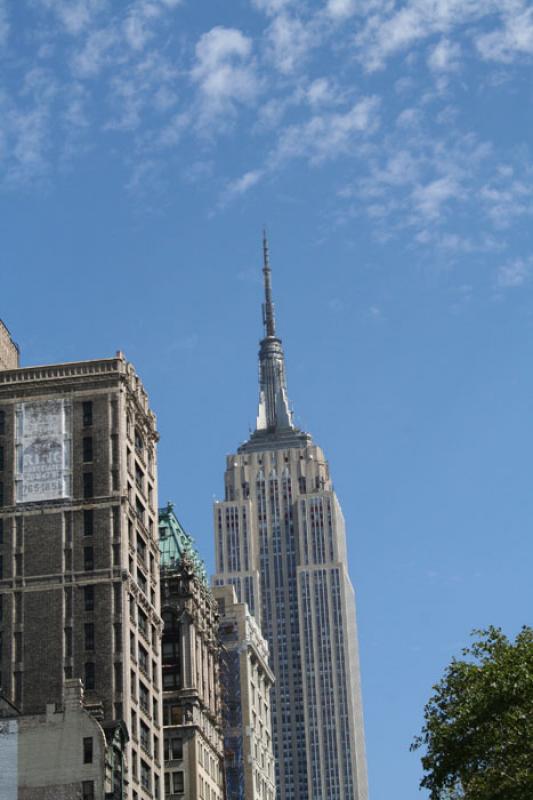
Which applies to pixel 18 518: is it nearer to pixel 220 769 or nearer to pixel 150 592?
pixel 150 592

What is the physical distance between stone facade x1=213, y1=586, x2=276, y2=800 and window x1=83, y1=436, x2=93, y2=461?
180 feet

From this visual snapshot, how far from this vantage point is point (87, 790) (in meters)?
116

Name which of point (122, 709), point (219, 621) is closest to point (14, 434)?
point (122, 709)

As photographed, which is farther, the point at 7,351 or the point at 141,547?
the point at 7,351

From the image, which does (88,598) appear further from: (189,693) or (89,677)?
(189,693)

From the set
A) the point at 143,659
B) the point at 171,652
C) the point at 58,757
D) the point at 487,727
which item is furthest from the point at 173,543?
the point at 487,727

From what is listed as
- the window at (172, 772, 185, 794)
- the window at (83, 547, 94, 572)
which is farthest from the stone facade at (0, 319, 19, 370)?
the window at (172, 772, 185, 794)

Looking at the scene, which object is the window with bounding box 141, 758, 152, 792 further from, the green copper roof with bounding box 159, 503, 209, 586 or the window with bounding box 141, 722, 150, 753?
the green copper roof with bounding box 159, 503, 209, 586

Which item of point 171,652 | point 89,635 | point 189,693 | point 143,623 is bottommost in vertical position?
point 89,635

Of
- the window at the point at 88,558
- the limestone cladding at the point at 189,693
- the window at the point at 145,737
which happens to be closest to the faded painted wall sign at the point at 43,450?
the window at the point at 88,558

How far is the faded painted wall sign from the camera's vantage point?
5281 inches

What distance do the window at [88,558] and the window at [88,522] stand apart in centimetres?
142

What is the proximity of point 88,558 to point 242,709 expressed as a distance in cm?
6200

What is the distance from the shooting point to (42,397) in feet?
451
